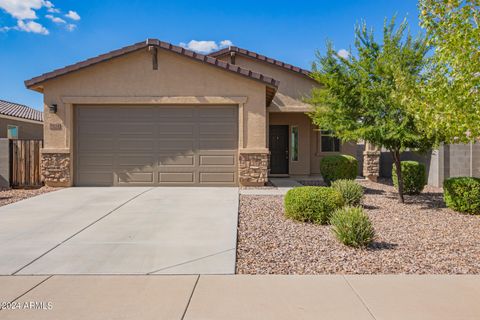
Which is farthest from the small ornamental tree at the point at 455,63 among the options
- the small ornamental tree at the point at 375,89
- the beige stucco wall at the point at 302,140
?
the beige stucco wall at the point at 302,140

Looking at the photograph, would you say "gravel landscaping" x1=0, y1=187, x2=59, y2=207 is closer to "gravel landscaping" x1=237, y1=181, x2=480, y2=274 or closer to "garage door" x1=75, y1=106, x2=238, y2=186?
"garage door" x1=75, y1=106, x2=238, y2=186

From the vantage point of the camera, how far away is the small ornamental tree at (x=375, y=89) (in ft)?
28.3

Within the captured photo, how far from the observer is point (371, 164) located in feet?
48.0

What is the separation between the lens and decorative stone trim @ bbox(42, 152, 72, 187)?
12.0 metres

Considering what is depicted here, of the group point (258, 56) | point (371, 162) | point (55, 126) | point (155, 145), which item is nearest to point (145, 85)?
point (155, 145)

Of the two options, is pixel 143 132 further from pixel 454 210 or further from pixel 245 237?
pixel 454 210

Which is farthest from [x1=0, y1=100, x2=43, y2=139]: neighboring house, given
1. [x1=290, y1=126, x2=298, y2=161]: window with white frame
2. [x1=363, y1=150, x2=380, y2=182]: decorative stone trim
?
[x1=363, y1=150, x2=380, y2=182]: decorative stone trim

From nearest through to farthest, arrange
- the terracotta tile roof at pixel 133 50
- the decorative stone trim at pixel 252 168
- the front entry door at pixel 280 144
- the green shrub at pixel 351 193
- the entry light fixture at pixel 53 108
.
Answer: the green shrub at pixel 351 193, the terracotta tile roof at pixel 133 50, the entry light fixture at pixel 53 108, the decorative stone trim at pixel 252 168, the front entry door at pixel 280 144

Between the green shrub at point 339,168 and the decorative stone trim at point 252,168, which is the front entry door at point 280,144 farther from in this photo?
the decorative stone trim at point 252,168

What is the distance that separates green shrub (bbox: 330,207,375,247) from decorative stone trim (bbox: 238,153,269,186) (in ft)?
21.1

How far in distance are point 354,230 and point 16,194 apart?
10.3 meters

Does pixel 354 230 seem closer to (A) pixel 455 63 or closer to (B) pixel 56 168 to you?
(A) pixel 455 63

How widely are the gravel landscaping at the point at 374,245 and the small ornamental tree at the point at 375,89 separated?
202cm

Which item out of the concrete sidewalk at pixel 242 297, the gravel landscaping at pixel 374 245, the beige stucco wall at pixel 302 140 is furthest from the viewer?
the beige stucco wall at pixel 302 140
